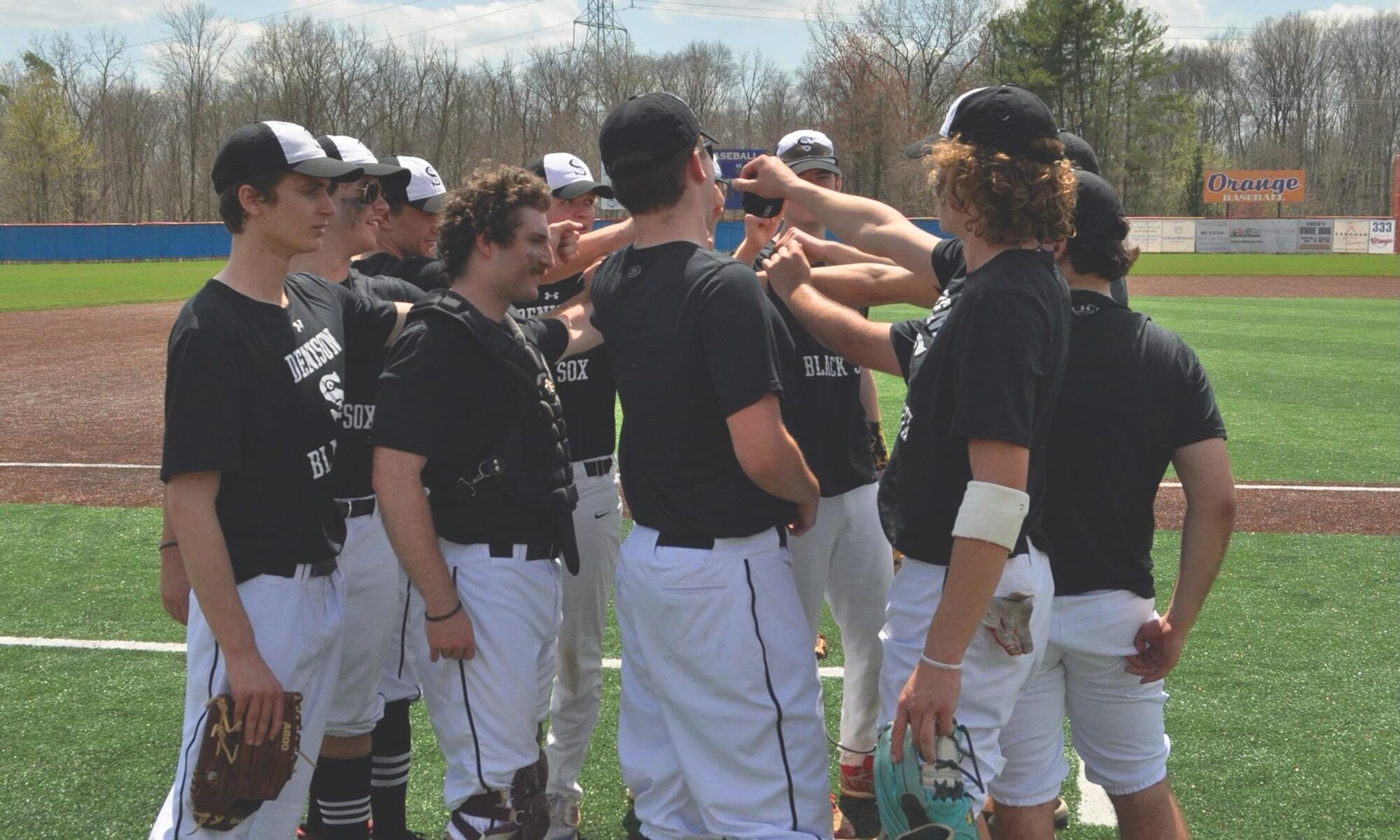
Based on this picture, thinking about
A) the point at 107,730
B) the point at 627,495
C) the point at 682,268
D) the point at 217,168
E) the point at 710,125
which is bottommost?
the point at 107,730

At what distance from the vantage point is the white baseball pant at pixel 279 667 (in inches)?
104

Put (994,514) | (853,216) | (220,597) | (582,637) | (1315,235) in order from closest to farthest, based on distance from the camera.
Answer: (994,514) → (220,597) → (853,216) → (582,637) → (1315,235)

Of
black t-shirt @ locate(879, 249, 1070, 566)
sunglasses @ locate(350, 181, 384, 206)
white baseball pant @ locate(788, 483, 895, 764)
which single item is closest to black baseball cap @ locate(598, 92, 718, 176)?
black t-shirt @ locate(879, 249, 1070, 566)

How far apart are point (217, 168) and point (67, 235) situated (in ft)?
148

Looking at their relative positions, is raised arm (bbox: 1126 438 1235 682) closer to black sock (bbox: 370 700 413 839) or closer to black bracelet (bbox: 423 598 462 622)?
black bracelet (bbox: 423 598 462 622)

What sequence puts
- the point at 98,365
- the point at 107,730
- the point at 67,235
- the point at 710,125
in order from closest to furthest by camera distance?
the point at 107,730 < the point at 98,365 < the point at 67,235 < the point at 710,125

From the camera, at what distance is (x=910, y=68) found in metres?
60.9

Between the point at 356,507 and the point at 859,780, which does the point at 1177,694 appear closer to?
the point at 859,780

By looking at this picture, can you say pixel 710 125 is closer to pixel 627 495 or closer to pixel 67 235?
pixel 67 235

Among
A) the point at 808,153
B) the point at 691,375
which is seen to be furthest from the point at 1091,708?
the point at 808,153

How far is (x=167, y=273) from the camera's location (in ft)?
119

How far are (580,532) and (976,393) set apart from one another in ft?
7.29

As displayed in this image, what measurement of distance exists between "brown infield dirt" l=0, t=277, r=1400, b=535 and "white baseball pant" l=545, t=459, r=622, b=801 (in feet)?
17.2

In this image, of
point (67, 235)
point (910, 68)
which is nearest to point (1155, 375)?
point (67, 235)
